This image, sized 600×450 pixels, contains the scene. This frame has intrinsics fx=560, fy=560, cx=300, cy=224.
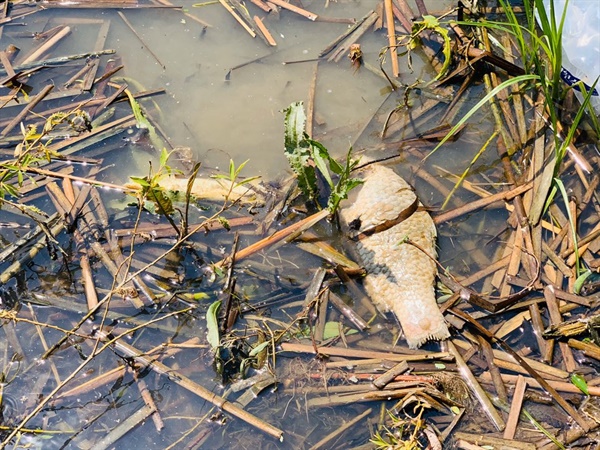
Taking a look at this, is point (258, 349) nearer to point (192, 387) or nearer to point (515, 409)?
point (192, 387)

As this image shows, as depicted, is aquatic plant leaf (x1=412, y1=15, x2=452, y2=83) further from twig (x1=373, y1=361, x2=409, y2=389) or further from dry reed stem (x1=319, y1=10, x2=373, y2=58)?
twig (x1=373, y1=361, x2=409, y2=389)

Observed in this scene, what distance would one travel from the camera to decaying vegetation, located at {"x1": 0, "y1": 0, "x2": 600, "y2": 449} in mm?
3031

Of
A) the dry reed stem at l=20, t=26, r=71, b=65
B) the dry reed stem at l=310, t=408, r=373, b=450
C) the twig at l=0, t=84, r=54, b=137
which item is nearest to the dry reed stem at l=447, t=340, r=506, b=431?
the dry reed stem at l=310, t=408, r=373, b=450

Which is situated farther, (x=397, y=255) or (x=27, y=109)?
(x=27, y=109)

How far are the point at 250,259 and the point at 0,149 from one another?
77.2 inches

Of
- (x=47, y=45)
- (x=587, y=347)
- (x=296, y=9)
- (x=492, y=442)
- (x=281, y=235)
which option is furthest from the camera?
(x=296, y=9)

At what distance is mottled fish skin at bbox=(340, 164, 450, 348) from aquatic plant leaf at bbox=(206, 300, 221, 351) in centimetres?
94

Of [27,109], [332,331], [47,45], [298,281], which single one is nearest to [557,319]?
[332,331]

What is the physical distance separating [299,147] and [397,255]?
899 mm

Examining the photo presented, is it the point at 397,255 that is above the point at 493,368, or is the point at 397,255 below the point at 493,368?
above

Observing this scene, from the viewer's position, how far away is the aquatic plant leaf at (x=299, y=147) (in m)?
3.41

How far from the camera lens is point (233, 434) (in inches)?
118

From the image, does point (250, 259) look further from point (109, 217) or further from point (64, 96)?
point (64, 96)

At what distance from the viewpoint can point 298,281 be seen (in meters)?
3.49
